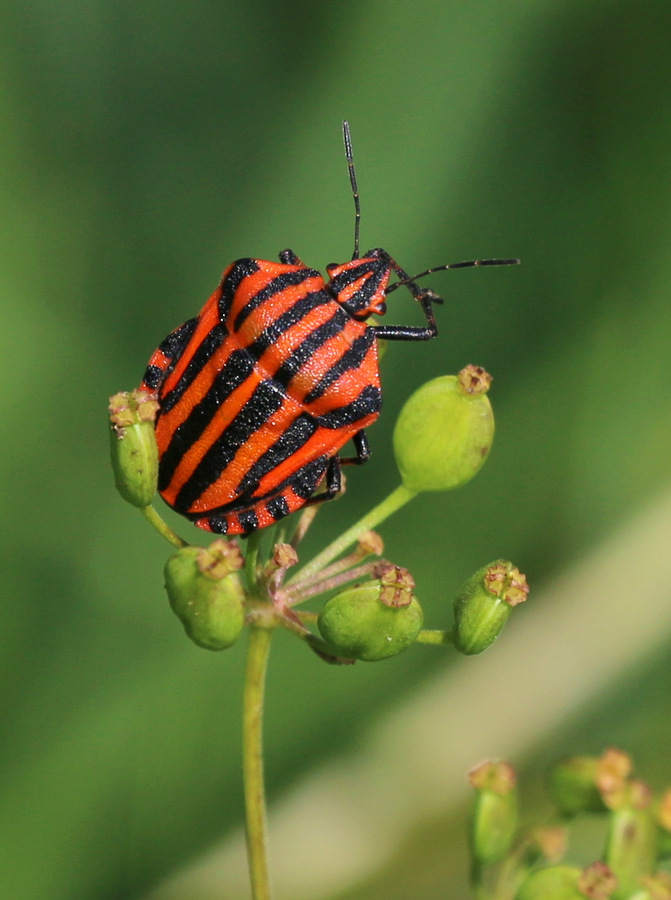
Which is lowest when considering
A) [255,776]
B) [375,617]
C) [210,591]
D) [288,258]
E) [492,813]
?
[492,813]

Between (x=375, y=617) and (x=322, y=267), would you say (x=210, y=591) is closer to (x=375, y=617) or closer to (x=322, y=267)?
(x=375, y=617)

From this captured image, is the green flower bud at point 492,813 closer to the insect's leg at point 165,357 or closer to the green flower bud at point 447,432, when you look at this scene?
the green flower bud at point 447,432

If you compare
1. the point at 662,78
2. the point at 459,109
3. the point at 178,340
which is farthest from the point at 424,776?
the point at 662,78

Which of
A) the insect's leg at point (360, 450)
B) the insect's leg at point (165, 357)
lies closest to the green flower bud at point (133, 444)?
the insect's leg at point (165, 357)

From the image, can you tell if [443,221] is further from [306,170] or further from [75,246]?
[75,246]

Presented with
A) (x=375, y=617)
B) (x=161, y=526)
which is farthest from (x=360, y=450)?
(x=375, y=617)

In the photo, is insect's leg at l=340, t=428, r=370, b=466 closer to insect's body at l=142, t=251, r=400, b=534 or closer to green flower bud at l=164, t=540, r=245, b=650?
insect's body at l=142, t=251, r=400, b=534
